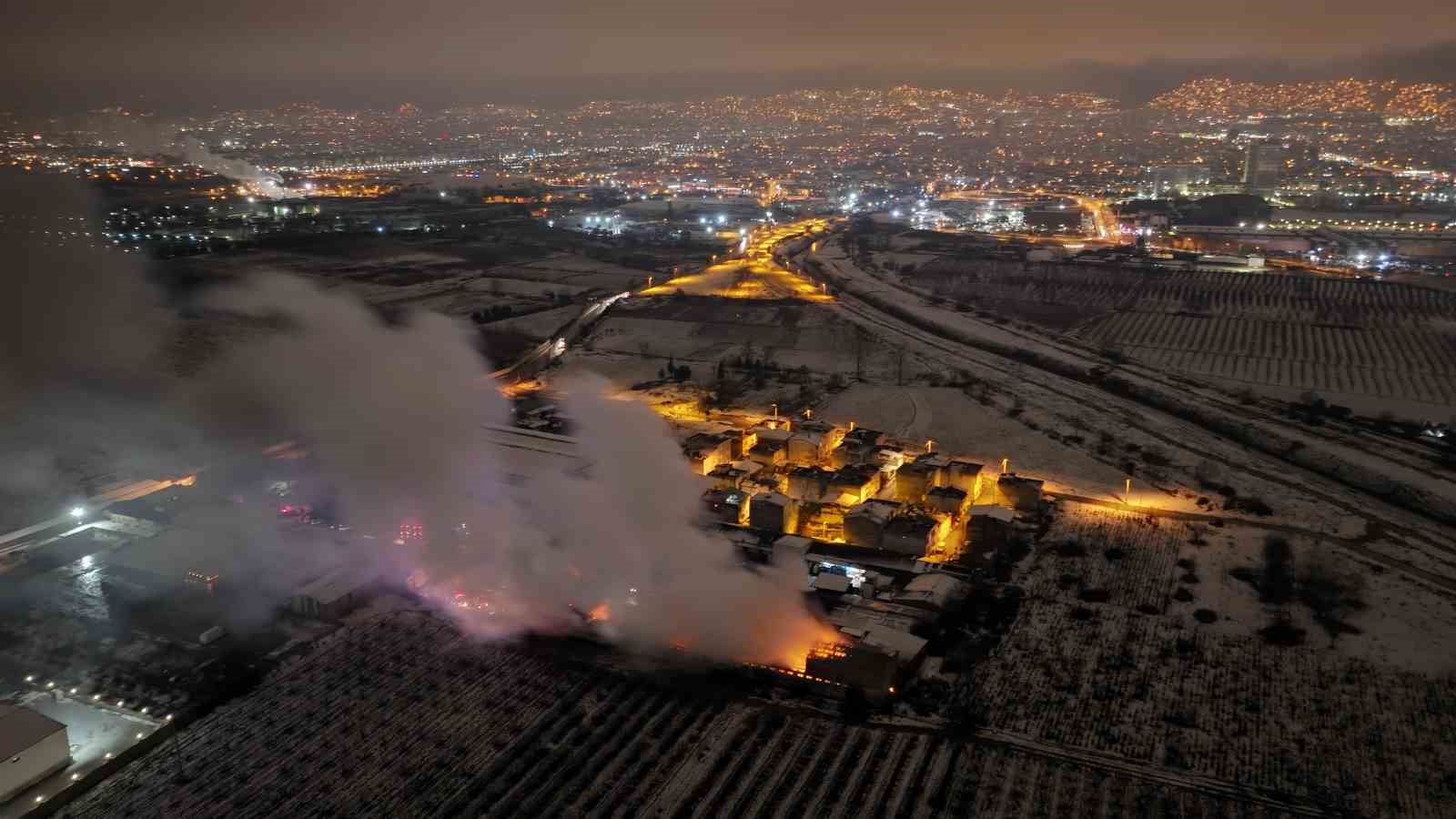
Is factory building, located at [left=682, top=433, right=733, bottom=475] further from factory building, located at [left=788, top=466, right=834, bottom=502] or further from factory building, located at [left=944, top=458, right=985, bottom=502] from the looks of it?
factory building, located at [left=944, top=458, right=985, bottom=502]

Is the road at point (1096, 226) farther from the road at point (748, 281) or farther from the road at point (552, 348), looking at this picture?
the road at point (552, 348)

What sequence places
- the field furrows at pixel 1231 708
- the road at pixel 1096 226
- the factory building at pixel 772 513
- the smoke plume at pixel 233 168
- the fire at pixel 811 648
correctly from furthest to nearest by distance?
1. the smoke plume at pixel 233 168
2. the road at pixel 1096 226
3. the factory building at pixel 772 513
4. the fire at pixel 811 648
5. the field furrows at pixel 1231 708

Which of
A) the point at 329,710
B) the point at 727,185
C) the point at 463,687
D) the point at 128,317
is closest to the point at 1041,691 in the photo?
the point at 463,687

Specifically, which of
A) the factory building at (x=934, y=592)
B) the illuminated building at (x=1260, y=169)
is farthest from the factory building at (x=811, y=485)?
the illuminated building at (x=1260, y=169)

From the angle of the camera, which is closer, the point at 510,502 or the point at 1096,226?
the point at 510,502

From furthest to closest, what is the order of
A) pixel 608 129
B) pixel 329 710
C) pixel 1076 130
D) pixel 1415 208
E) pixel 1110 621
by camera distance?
1. pixel 608 129
2. pixel 1076 130
3. pixel 1415 208
4. pixel 1110 621
5. pixel 329 710

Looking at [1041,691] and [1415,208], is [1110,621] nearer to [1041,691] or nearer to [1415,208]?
[1041,691]

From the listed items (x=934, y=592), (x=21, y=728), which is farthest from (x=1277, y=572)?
(x=21, y=728)

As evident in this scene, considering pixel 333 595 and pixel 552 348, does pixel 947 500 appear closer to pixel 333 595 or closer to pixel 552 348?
pixel 333 595

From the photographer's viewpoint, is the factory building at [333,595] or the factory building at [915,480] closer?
the factory building at [333,595]
